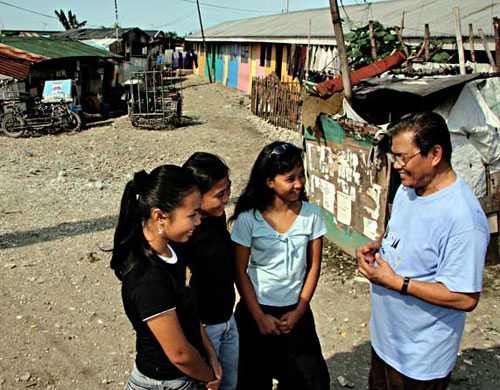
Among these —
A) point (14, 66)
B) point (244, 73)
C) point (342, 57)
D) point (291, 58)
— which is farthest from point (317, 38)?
point (342, 57)

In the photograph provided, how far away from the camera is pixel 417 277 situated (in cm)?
204

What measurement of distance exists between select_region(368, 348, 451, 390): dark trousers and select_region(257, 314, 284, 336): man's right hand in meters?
0.52

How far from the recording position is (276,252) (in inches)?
94.7

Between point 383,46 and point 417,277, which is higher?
point 383,46

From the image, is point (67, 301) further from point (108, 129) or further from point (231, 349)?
point (108, 129)

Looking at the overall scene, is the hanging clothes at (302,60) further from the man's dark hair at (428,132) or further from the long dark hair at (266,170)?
the man's dark hair at (428,132)

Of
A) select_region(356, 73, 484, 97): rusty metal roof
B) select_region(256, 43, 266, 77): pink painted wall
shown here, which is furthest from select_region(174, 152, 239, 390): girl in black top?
select_region(256, 43, 266, 77): pink painted wall

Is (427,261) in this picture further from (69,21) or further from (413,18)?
(69,21)

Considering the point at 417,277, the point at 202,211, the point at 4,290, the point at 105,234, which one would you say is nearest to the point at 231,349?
the point at 202,211

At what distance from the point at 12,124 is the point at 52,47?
583cm

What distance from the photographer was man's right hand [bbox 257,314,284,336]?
2385 mm

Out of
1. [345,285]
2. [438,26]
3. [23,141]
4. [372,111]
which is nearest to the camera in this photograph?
[345,285]

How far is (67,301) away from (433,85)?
4195 mm

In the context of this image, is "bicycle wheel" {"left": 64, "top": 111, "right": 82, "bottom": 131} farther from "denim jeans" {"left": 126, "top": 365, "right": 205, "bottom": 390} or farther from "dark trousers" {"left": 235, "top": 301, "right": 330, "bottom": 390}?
"denim jeans" {"left": 126, "top": 365, "right": 205, "bottom": 390}
